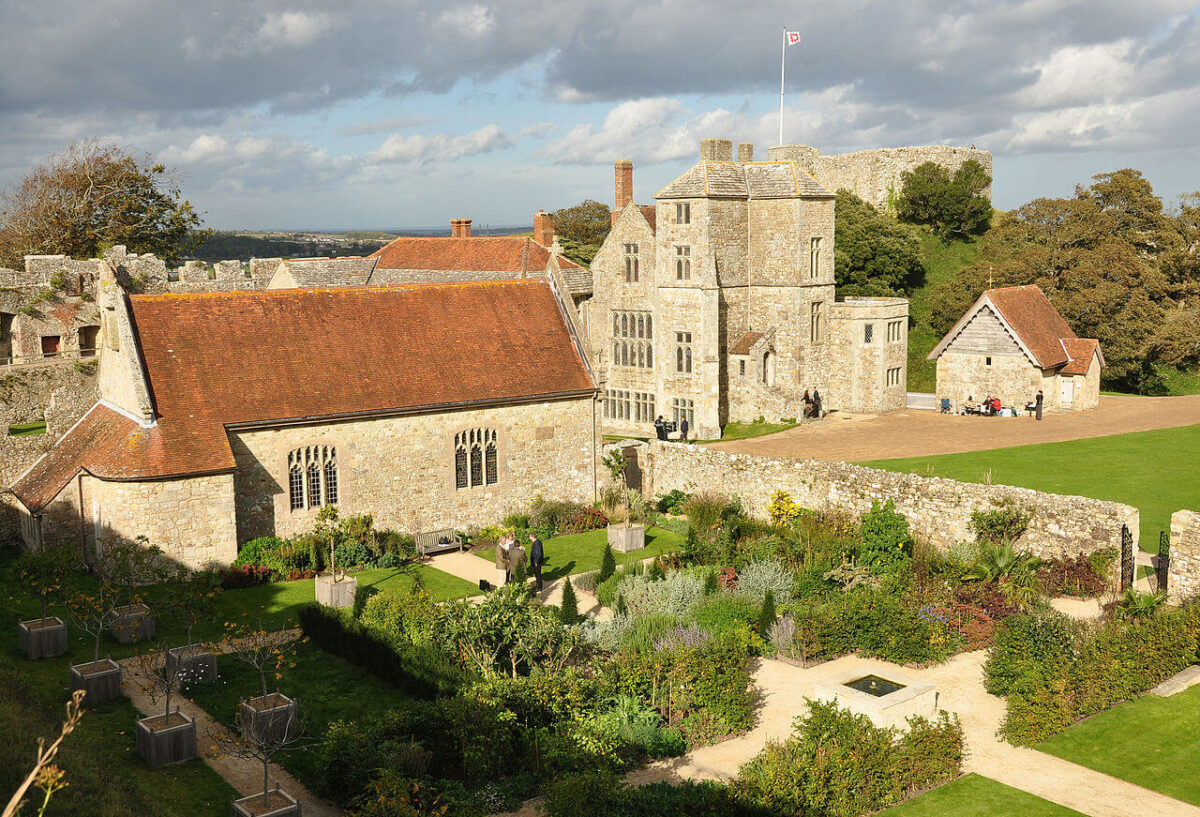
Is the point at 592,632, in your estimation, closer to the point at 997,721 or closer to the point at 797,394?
the point at 997,721

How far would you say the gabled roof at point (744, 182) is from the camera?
43562 millimetres

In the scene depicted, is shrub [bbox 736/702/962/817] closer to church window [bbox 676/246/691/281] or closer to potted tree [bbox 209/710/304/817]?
potted tree [bbox 209/710/304/817]

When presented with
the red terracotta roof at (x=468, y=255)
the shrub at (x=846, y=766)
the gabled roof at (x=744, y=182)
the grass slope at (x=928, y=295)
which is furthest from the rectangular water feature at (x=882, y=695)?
the grass slope at (x=928, y=295)

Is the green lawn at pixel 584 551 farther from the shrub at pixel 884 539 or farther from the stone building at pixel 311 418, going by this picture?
the shrub at pixel 884 539

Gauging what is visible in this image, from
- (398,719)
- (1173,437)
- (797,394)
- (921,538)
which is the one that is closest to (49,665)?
(398,719)

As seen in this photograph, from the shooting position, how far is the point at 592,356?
33375mm

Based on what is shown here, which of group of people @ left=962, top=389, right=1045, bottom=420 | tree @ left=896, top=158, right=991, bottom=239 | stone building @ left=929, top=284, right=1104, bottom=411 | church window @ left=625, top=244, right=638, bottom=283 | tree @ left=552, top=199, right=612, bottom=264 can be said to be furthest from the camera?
tree @ left=552, top=199, right=612, bottom=264

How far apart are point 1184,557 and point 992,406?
Result: 25231 millimetres

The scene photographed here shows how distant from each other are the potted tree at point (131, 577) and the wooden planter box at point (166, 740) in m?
4.80

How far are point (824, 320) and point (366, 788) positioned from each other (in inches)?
1424

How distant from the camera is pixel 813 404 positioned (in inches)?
1813

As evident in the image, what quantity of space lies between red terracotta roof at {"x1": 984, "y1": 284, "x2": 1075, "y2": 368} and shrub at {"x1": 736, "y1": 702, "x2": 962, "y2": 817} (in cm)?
3298

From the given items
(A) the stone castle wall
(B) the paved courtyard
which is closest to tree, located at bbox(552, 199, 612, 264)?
(A) the stone castle wall

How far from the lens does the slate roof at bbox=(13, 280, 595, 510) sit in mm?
26625
